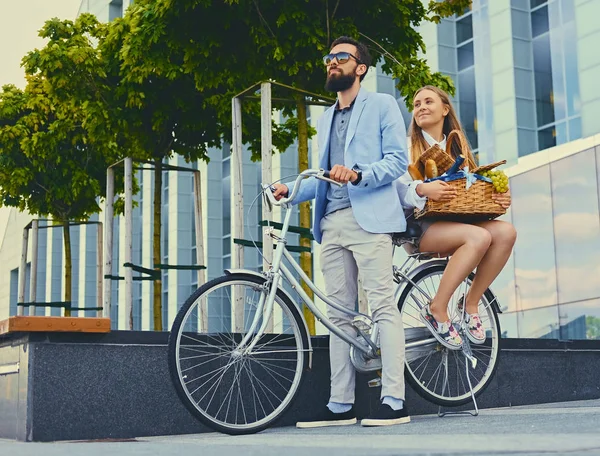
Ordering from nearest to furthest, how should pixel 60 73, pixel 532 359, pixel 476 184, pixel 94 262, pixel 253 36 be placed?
pixel 476 184, pixel 532 359, pixel 253 36, pixel 60 73, pixel 94 262

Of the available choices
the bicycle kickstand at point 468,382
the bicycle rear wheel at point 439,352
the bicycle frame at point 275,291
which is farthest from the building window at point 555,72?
the bicycle frame at point 275,291

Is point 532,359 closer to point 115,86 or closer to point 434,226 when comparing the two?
point 434,226

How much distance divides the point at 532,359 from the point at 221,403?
2.80m

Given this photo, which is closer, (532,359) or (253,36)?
(532,359)

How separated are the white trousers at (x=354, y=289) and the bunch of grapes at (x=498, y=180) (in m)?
0.76

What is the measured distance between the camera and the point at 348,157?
5.33 meters

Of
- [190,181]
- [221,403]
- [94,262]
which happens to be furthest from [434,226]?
[94,262]

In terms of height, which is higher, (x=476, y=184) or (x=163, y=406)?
(x=476, y=184)

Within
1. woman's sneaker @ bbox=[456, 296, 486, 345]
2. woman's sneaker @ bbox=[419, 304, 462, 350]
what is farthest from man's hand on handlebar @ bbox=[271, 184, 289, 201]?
woman's sneaker @ bbox=[456, 296, 486, 345]

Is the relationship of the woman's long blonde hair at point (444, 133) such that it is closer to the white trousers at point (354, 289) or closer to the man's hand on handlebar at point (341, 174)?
the white trousers at point (354, 289)

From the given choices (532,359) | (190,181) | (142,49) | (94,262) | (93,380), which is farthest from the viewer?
(94,262)

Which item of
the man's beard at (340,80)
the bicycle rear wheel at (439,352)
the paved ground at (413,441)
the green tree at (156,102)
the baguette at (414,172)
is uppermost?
the green tree at (156,102)

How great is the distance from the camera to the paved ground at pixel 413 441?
124 inches

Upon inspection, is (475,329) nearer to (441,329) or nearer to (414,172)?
(441,329)
